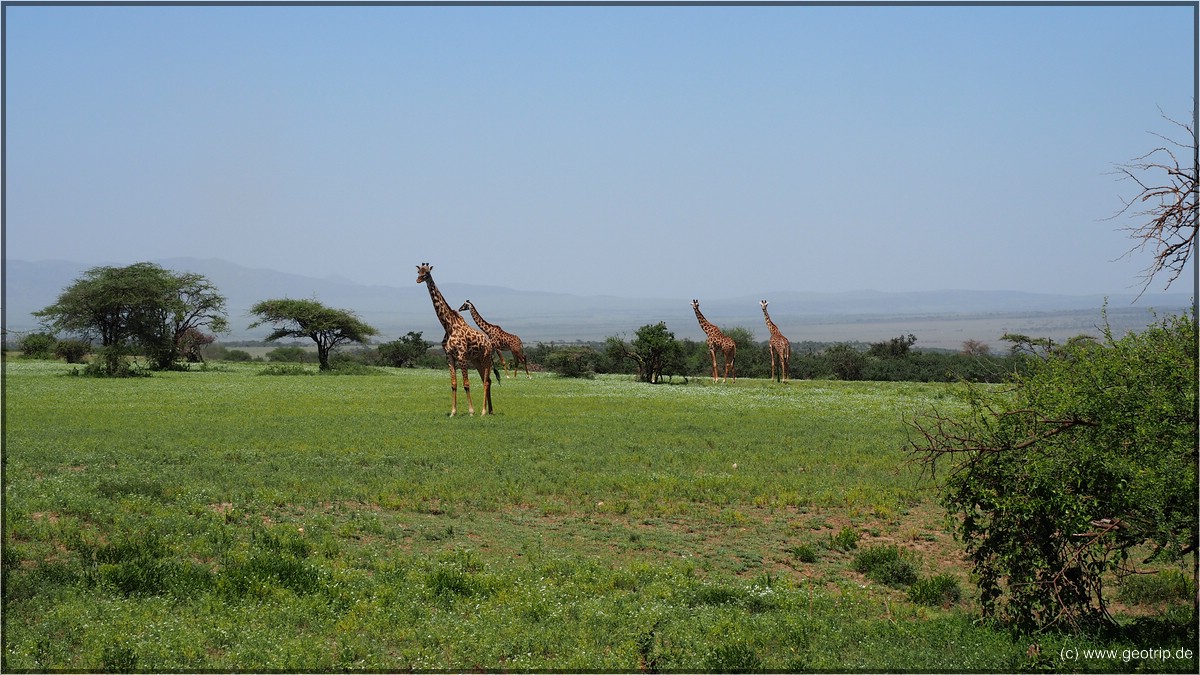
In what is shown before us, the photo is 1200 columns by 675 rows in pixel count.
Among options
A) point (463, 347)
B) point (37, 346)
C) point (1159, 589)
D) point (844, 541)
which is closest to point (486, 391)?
point (463, 347)

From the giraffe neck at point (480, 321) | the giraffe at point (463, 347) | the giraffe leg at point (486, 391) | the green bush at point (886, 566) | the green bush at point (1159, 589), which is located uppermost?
the giraffe neck at point (480, 321)

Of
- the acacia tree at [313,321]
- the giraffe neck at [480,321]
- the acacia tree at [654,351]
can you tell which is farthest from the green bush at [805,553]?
the acacia tree at [313,321]

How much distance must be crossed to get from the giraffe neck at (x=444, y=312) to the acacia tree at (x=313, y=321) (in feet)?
107

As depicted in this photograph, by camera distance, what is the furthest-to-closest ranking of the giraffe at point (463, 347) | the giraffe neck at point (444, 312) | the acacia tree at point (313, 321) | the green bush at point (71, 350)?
1. the green bush at point (71, 350)
2. the acacia tree at point (313, 321)
3. the giraffe neck at point (444, 312)
4. the giraffe at point (463, 347)

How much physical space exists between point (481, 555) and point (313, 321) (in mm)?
50577

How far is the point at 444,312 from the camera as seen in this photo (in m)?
27.0

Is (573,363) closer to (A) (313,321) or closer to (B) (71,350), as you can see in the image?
(A) (313,321)

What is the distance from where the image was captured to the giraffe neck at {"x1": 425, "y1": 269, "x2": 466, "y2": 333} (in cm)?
2634

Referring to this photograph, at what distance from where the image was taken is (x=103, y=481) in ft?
43.4

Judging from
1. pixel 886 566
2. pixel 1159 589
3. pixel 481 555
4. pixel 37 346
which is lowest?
pixel 1159 589

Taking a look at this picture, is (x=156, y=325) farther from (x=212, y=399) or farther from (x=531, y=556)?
(x=531, y=556)

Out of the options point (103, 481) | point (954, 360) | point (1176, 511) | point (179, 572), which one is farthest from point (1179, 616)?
point (954, 360)

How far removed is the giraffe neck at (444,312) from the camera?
26344 mm

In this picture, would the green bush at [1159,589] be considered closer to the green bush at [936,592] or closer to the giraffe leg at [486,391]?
the green bush at [936,592]
